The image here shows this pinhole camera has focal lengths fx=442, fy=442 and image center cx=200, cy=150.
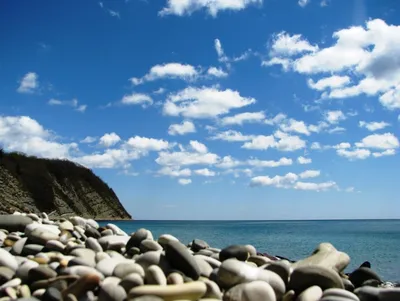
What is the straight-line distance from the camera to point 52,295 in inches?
171

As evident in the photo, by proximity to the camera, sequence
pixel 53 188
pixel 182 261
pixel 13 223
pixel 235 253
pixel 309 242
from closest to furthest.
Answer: pixel 182 261
pixel 235 253
pixel 13 223
pixel 309 242
pixel 53 188

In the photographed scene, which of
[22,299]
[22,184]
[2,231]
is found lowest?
[22,299]

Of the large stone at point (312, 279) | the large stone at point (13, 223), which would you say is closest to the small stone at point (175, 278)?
the large stone at point (312, 279)

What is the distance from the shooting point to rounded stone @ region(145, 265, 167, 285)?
4708 millimetres

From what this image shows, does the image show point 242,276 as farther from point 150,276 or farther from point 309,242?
point 309,242

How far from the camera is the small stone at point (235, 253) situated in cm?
630

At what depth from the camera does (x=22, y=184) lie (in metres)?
53.8

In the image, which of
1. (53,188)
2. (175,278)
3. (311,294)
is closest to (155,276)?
(175,278)

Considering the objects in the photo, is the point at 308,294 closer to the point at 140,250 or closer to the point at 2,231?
the point at 140,250

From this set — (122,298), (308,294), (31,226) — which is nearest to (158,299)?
(122,298)

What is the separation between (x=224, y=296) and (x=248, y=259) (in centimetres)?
170

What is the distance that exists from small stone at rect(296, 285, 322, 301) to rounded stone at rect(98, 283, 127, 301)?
193 centimetres

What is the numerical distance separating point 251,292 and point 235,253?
1.63 metres

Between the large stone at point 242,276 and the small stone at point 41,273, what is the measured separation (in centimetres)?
190
